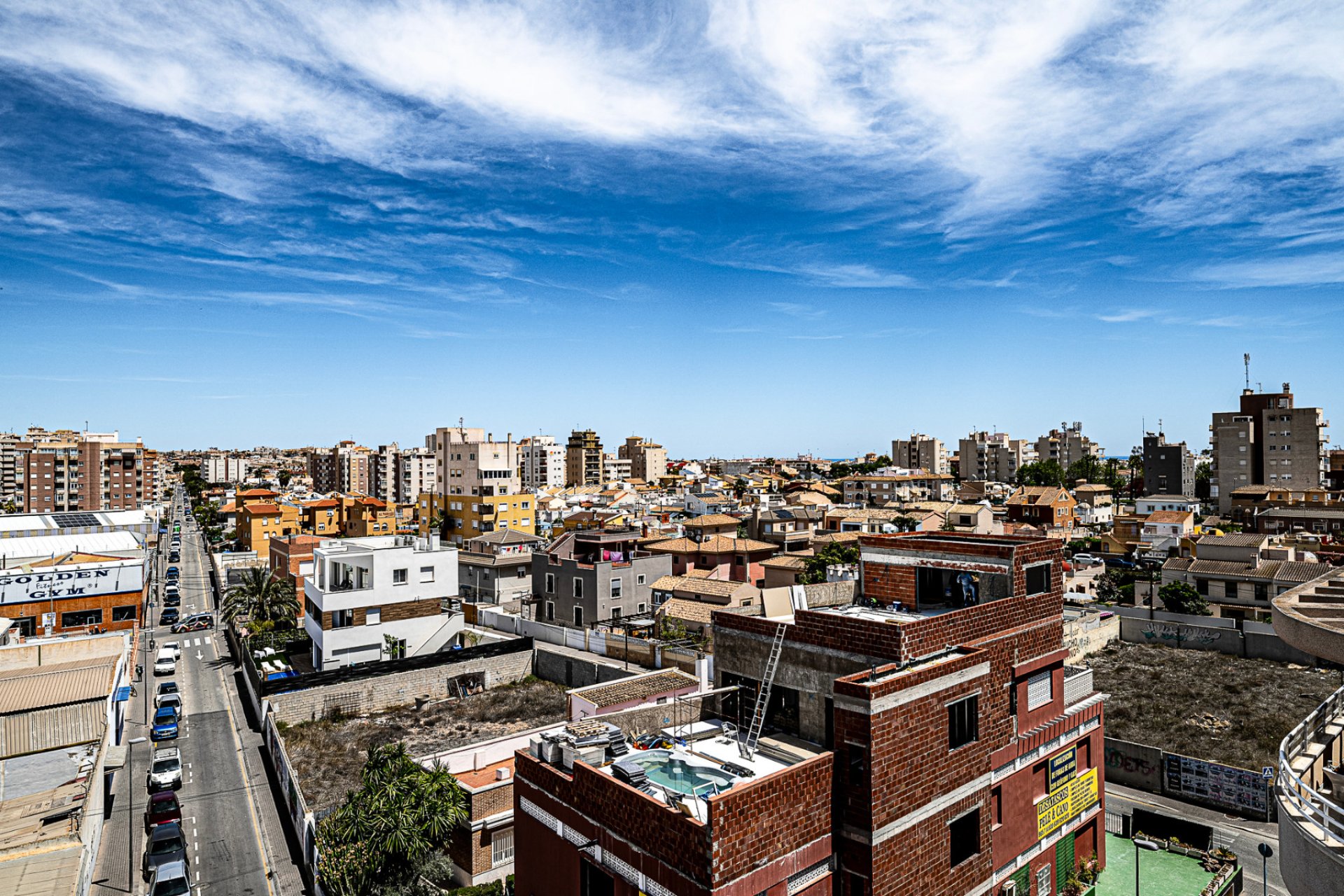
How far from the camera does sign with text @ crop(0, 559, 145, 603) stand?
44844 mm

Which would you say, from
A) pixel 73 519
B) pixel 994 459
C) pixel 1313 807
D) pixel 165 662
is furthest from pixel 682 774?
pixel 994 459

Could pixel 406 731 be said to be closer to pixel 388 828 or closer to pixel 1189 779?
pixel 388 828

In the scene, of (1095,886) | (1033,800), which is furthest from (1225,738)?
(1033,800)

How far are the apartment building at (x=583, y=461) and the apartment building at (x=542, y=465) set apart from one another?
14.0ft

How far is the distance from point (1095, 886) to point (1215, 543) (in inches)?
1984

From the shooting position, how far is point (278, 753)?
1246 inches

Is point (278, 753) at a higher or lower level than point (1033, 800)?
lower

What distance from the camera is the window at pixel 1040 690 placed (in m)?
18.9

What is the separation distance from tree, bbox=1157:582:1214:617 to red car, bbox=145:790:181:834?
5763 centimetres

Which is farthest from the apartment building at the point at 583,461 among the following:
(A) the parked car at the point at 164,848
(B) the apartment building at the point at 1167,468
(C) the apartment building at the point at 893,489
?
Result: (A) the parked car at the point at 164,848

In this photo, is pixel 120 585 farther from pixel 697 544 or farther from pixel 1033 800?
pixel 1033 800

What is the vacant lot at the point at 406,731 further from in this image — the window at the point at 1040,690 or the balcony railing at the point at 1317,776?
the balcony railing at the point at 1317,776

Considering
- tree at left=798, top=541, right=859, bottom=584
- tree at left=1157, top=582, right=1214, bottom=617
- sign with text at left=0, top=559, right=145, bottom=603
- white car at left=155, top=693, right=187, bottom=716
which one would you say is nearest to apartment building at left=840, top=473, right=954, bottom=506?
tree at left=798, top=541, right=859, bottom=584

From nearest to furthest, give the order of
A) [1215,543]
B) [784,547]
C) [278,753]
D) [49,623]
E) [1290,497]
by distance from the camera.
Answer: [278,753], [49,623], [1215,543], [784,547], [1290,497]
